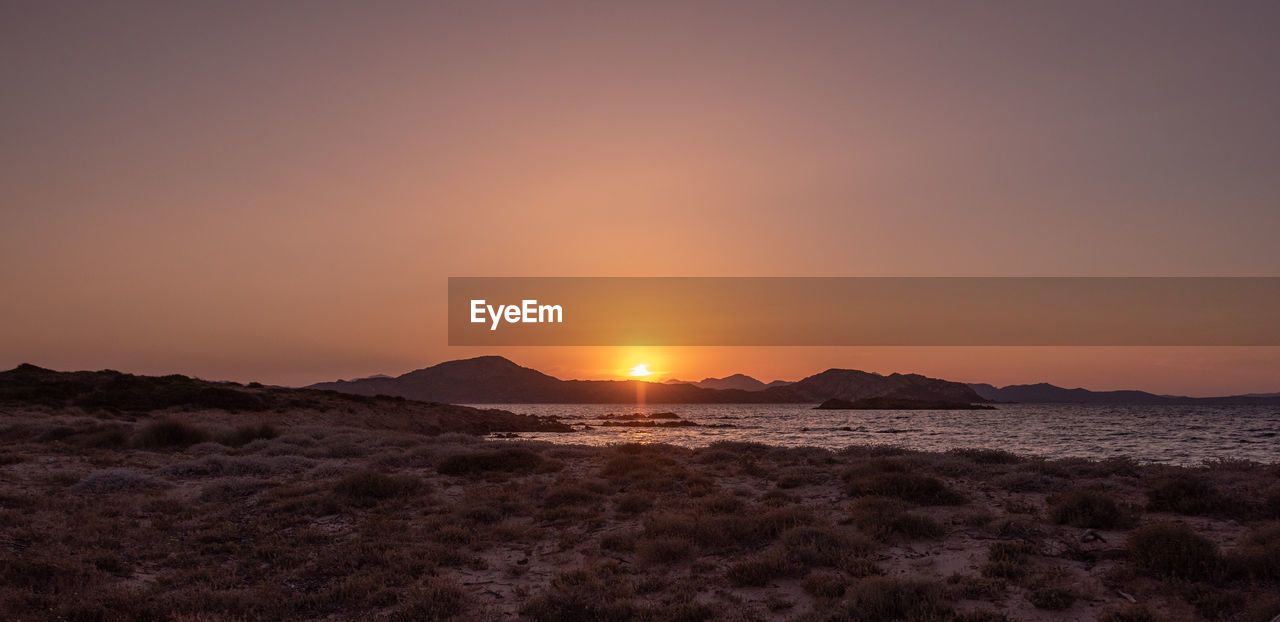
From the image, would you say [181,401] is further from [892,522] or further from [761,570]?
[892,522]

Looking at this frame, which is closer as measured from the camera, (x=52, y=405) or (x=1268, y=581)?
(x=1268, y=581)

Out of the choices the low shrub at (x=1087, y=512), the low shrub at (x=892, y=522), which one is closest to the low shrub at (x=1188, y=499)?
the low shrub at (x=1087, y=512)

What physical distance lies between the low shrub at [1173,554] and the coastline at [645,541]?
1.4 inches

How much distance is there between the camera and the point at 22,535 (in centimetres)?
1217

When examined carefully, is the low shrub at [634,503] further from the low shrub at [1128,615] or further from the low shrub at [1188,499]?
the low shrub at [1188,499]

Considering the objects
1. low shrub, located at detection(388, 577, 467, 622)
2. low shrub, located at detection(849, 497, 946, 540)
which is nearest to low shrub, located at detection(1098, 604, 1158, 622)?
low shrub, located at detection(849, 497, 946, 540)

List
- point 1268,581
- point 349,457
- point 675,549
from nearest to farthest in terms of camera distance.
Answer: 1. point 1268,581
2. point 675,549
3. point 349,457

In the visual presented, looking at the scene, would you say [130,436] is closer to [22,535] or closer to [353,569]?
[22,535]

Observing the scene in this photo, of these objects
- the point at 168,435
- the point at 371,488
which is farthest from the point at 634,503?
the point at 168,435

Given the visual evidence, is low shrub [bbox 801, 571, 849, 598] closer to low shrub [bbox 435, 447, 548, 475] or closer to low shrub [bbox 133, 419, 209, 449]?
low shrub [bbox 435, 447, 548, 475]

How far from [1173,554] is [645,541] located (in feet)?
27.3

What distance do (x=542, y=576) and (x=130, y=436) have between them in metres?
26.7

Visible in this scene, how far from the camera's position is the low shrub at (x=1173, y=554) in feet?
30.3

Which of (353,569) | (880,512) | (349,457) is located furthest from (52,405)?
(880,512)
